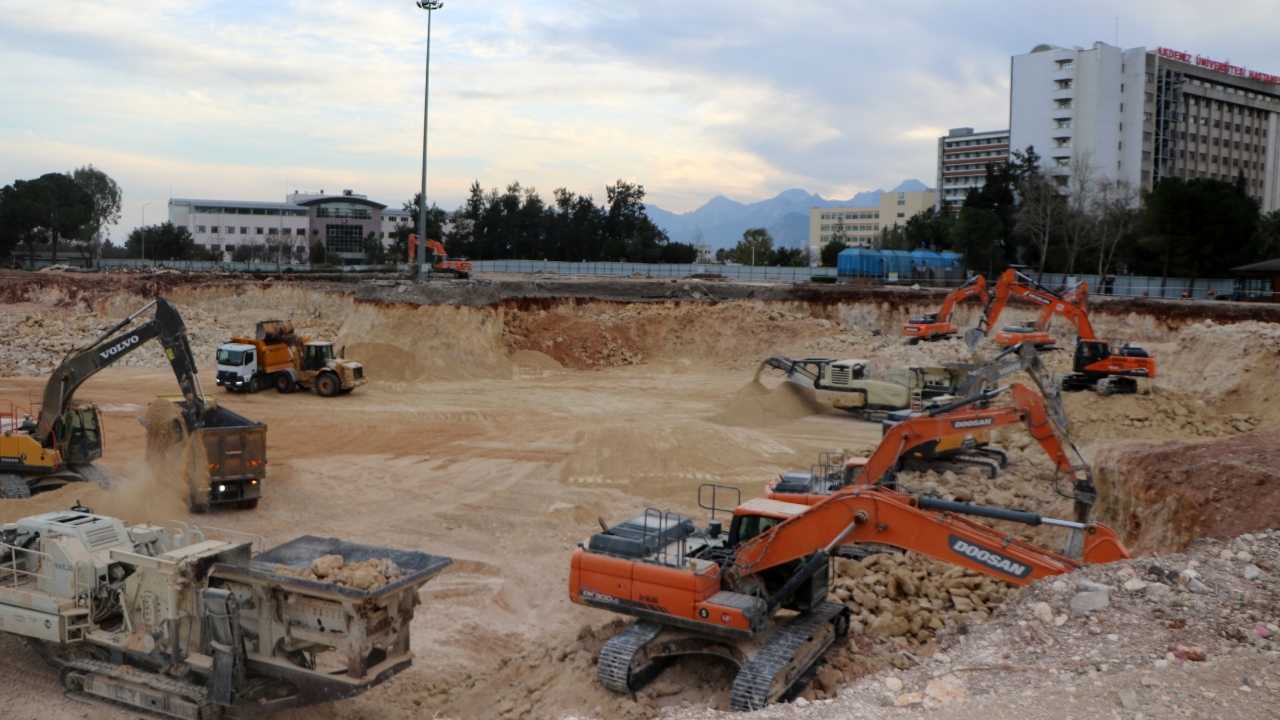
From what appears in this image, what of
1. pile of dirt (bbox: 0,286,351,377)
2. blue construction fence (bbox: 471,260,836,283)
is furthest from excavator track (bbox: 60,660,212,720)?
blue construction fence (bbox: 471,260,836,283)

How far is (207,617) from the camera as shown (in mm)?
10352

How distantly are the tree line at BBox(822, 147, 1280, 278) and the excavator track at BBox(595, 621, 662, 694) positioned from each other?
55.3 metres

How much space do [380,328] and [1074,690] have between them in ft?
118

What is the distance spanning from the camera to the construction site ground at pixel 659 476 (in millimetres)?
9320

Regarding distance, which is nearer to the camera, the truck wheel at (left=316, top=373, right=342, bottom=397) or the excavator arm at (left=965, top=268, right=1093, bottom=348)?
the excavator arm at (left=965, top=268, right=1093, bottom=348)

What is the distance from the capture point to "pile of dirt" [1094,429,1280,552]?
44.9ft

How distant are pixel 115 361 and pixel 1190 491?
18.0m

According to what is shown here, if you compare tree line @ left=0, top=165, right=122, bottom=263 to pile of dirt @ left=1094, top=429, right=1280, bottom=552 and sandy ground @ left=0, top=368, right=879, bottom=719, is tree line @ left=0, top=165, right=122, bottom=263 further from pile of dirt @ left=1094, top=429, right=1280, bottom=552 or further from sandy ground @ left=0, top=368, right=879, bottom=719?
pile of dirt @ left=1094, top=429, right=1280, bottom=552

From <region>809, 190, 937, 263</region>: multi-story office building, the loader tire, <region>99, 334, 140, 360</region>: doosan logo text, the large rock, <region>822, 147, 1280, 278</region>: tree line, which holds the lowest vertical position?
the loader tire

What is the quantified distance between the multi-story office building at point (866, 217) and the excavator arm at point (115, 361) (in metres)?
144

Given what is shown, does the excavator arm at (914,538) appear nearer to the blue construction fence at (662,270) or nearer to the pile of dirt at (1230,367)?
the pile of dirt at (1230,367)

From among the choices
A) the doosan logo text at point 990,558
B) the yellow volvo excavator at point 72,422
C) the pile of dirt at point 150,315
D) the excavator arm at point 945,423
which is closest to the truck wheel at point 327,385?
Result: the pile of dirt at point 150,315

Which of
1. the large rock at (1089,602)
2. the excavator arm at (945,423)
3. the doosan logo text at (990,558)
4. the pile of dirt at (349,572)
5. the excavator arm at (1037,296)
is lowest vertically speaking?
the pile of dirt at (349,572)

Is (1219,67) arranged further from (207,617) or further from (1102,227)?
(207,617)
